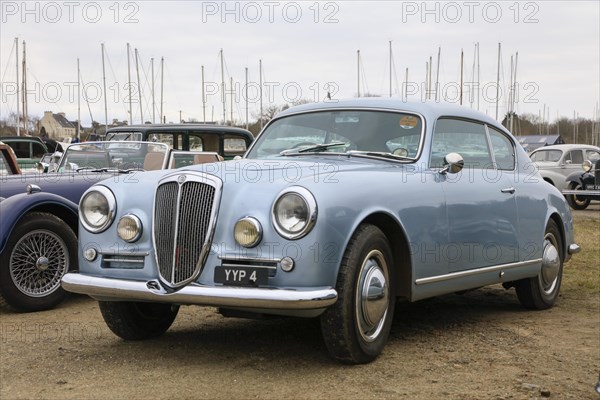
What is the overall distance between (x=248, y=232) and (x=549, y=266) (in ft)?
11.9

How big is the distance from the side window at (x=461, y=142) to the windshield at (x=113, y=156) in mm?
3685

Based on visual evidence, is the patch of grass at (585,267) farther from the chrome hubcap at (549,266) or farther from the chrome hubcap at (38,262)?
the chrome hubcap at (38,262)

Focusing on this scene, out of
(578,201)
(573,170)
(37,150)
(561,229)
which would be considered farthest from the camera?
(573,170)

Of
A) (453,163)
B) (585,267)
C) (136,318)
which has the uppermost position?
(453,163)

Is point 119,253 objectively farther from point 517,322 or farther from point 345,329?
point 517,322

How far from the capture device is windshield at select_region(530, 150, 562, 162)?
21.4 meters

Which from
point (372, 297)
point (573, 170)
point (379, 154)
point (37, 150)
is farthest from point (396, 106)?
point (37, 150)

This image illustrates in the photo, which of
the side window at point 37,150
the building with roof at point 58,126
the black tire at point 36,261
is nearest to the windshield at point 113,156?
the black tire at point 36,261

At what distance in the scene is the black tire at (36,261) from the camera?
6.52m

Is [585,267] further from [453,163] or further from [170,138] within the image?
[170,138]

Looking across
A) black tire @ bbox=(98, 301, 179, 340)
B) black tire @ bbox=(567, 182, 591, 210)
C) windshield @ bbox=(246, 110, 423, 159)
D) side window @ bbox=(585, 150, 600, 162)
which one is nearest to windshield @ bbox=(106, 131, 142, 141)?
windshield @ bbox=(246, 110, 423, 159)

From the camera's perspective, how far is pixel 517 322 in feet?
20.2

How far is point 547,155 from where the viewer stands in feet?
71.4

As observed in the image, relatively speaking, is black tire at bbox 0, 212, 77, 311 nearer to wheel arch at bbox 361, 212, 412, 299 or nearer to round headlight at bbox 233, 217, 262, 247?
round headlight at bbox 233, 217, 262, 247
